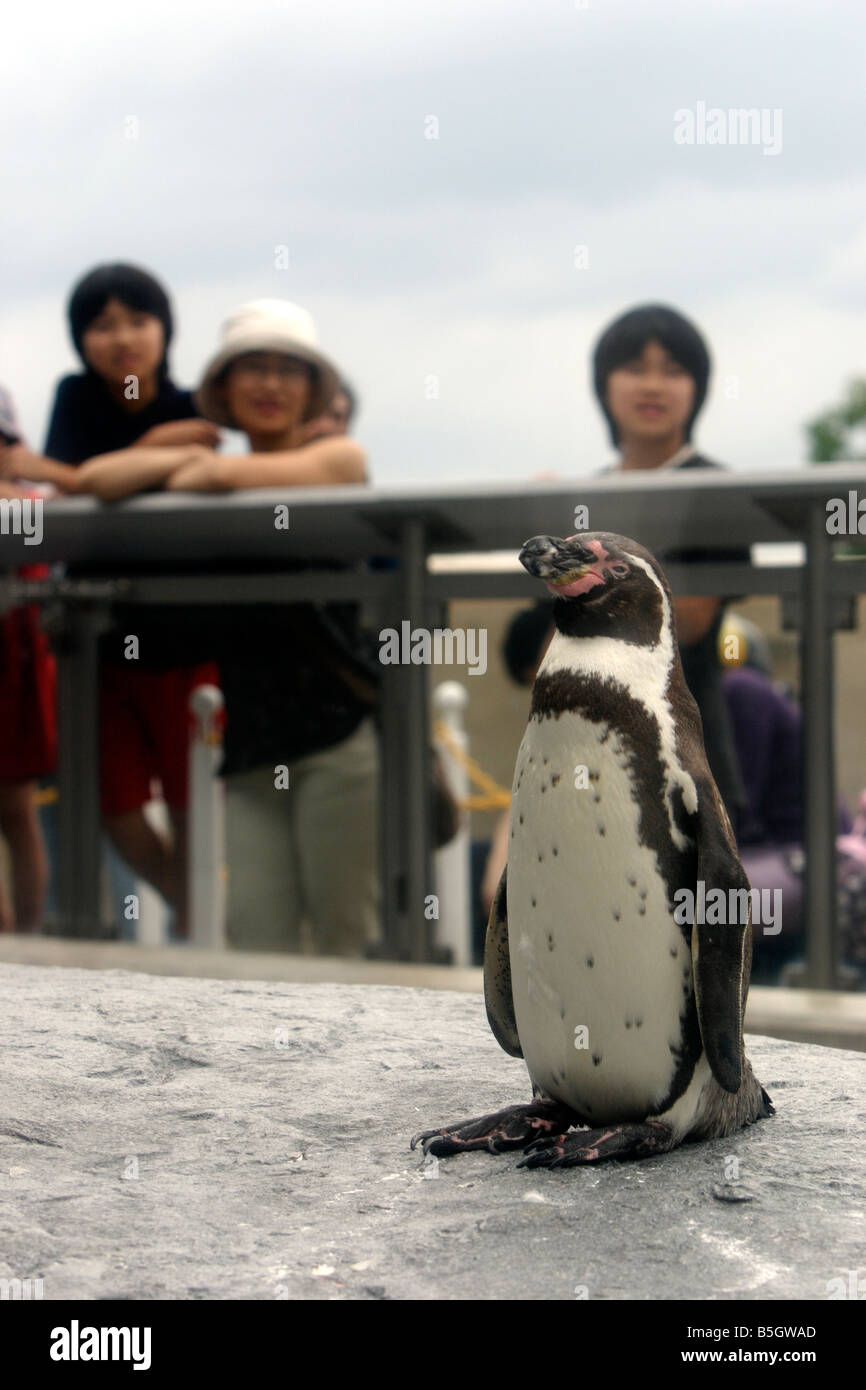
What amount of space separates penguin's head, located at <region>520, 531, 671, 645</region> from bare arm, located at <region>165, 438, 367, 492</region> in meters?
1.92

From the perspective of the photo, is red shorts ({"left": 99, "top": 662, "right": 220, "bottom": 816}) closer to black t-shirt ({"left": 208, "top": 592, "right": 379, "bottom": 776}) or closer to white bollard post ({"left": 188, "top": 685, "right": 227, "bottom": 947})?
white bollard post ({"left": 188, "top": 685, "right": 227, "bottom": 947})

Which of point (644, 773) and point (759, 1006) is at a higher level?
point (644, 773)

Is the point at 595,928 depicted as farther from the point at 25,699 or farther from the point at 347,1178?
the point at 25,699

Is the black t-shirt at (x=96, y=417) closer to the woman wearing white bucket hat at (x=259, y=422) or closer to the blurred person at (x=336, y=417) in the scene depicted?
the woman wearing white bucket hat at (x=259, y=422)

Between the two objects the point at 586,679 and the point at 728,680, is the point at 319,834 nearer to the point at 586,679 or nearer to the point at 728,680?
the point at 728,680

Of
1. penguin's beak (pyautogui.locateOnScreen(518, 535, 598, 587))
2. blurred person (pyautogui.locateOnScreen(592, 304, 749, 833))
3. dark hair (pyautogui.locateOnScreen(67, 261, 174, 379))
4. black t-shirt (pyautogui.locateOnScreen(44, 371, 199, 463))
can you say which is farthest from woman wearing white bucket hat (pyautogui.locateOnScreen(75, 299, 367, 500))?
penguin's beak (pyautogui.locateOnScreen(518, 535, 598, 587))

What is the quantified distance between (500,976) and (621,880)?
0.34 m

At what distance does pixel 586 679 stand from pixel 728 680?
6.00ft

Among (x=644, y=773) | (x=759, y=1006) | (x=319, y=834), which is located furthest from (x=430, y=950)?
(x=644, y=773)

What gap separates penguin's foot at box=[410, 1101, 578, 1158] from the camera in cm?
210

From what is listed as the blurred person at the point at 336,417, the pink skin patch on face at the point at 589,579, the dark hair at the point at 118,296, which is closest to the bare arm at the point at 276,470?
the blurred person at the point at 336,417

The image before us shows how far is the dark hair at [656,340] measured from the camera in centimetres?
A: 373

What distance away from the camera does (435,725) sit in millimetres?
4207

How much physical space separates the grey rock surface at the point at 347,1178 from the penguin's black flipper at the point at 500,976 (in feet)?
0.44
